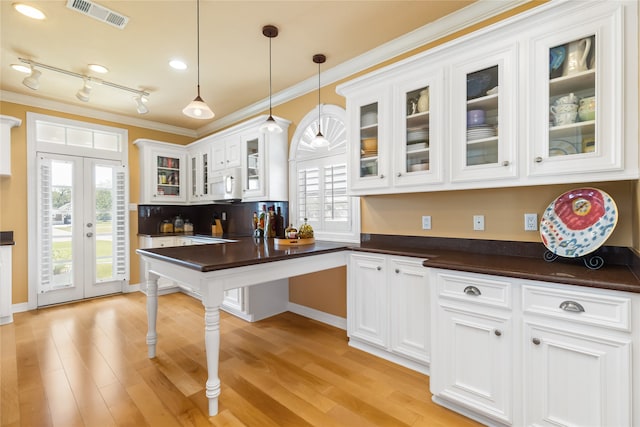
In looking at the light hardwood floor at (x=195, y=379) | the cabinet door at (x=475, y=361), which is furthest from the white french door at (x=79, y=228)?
the cabinet door at (x=475, y=361)

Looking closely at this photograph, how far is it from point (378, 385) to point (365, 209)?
1.56m

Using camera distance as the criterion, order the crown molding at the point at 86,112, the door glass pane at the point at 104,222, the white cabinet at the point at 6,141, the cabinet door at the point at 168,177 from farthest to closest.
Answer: the cabinet door at the point at 168,177, the door glass pane at the point at 104,222, the crown molding at the point at 86,112, the white cabinet at the point at 6,141

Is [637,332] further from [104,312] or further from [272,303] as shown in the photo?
[104,312]

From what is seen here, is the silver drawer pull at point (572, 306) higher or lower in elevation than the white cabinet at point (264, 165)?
lower

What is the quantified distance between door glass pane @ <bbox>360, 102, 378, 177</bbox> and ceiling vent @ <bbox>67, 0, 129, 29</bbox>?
6.80 ft

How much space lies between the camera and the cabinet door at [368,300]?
2.52 meters

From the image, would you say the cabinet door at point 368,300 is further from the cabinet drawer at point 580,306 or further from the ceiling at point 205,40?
the ceiling at point 205,40

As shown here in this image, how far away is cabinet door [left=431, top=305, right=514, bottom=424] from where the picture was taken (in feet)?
5.47

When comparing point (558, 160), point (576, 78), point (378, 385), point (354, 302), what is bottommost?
point (378, 385)

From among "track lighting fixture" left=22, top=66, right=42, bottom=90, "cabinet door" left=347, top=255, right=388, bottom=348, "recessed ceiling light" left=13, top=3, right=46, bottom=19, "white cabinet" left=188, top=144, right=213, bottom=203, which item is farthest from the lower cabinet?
"track lighting fixture" left=22, top=66, right=42, bottom=90

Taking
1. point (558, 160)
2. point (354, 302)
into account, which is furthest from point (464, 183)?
point (354, 302)

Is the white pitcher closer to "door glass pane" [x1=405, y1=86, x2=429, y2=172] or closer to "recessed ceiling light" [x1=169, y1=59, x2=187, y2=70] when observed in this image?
"door glass pane" [x1=405, y1=86, x2=429, y2=172]

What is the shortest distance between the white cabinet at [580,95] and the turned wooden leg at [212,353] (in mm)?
2135

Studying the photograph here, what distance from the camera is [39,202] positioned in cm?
Result: 396
